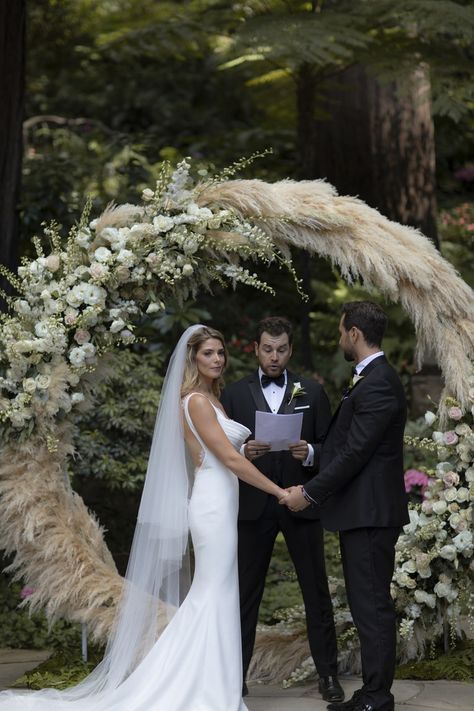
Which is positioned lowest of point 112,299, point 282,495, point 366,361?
point 282,495

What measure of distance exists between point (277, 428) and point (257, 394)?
0.39m

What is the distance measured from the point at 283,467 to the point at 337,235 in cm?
122

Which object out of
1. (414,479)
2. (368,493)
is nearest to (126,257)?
(368,493)

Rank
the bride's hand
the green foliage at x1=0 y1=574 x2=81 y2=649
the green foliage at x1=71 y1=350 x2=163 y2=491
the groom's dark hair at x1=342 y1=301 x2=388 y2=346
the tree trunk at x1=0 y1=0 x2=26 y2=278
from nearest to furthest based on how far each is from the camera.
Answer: the groom's dark hair at x1=342 y1=301 x2=388 y2=346 < the bride's hand < the green foliage at x1=0 y1=574 x2=81 y2=649 < the green foliage at x1=71 y1=350 x2=163 y2=491 < the tree trunk at x1=0 y1=0 x2=26 y2=278

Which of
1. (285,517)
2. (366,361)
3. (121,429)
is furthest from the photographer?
(121,429)

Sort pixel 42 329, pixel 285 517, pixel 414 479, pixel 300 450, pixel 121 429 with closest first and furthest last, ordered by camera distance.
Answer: pixel 300 450
pixel 285 517
pixel 42 329
pixel 121 429
pixel 414 479

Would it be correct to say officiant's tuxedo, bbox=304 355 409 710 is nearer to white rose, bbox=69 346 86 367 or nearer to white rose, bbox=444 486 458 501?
white rose, bbox=444 486 458 501

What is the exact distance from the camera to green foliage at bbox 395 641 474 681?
17.1 ft

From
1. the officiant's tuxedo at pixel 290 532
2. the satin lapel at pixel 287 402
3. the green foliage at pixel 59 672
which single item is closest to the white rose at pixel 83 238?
the officiant's tuxedo at pixel 290 532

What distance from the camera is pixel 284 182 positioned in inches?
211

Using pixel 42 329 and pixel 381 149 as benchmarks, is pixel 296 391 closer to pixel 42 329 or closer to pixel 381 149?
pixel 42 329

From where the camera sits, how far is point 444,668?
526 cm

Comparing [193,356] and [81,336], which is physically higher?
[81,336]

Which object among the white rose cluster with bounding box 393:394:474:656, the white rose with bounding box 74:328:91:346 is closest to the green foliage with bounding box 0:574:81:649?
the white rose with bounding box 74:328:91:346
